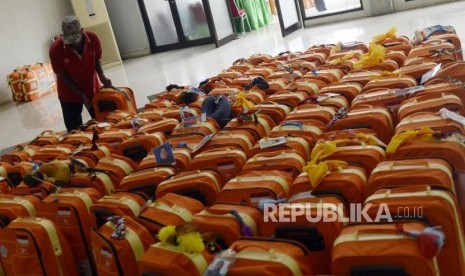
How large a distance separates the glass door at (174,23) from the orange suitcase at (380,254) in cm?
1138

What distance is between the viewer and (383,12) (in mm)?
10266

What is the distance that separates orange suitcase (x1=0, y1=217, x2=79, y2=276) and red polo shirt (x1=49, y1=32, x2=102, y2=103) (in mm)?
2654

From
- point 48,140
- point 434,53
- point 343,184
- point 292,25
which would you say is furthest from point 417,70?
point 292,25

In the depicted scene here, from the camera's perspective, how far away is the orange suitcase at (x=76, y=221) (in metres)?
2.80

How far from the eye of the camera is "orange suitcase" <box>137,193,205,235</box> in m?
2.32

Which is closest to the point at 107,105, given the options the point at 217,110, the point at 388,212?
the point at 217,110

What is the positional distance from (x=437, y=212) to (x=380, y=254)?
1.01ft

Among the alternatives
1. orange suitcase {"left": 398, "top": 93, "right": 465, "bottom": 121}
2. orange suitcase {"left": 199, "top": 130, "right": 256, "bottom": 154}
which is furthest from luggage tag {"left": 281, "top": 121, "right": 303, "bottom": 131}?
orange suitcase {"left": 398, "top": 93, "right": 465, "bottom": 121}

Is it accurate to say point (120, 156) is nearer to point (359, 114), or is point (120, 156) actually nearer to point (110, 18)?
point (359, 114)

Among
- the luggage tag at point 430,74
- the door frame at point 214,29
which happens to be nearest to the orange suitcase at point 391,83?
the luggage tag at point 430,74

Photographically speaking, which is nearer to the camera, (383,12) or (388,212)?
(388,212)

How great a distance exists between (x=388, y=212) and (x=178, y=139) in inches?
72.2

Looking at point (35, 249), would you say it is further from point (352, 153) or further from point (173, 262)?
point (352, 153)

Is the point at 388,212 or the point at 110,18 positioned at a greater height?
the point at 110,18
